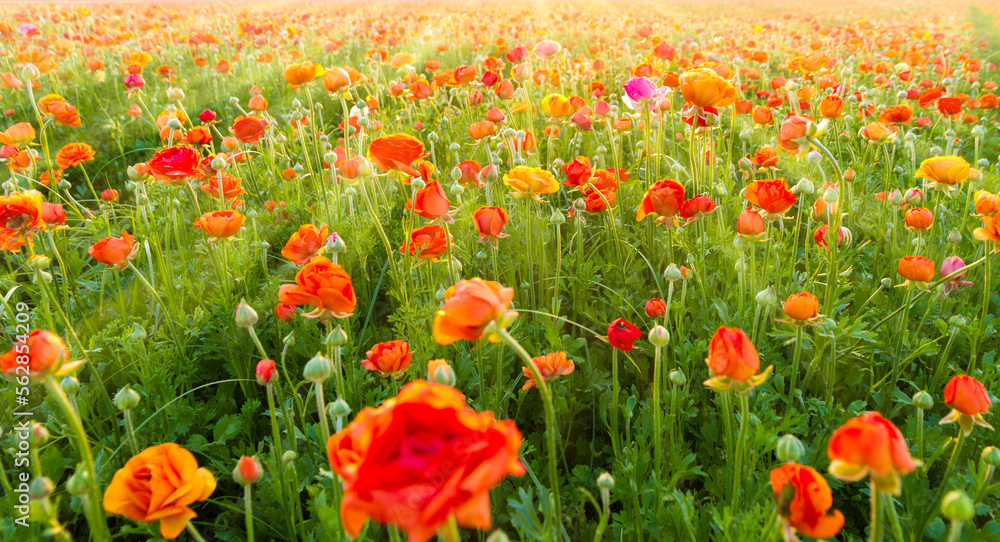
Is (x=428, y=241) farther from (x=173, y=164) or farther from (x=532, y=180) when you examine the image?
(x=173, y=164)

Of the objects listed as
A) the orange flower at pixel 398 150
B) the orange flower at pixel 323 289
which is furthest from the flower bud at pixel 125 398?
the orange flower at pixel 398 150

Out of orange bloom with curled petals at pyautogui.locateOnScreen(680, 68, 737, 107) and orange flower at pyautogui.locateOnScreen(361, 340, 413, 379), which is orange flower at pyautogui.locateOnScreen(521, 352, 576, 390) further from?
orange bloom with curled petals at pyautogui.locateOnScreen(680, 68, 737, 107)

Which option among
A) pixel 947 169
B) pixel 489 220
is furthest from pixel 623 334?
pixel 947 169

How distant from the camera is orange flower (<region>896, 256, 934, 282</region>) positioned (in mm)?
1464

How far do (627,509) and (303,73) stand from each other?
2059mm

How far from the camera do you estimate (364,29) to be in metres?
7.61

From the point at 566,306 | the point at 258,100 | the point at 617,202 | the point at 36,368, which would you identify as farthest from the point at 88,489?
the point at 258,100

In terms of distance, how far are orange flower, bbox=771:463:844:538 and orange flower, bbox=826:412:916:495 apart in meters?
0.05

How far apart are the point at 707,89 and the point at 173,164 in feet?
5.82

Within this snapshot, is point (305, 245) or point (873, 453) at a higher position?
point (873, 453)

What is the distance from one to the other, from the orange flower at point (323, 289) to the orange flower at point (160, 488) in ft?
1.14

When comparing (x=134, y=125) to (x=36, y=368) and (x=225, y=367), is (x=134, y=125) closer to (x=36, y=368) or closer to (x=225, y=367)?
(x=225, y=367)

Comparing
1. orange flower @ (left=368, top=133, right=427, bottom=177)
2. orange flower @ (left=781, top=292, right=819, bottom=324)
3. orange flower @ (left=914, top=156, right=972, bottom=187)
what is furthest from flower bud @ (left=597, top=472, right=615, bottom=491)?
orange flower @ (left=914, top=156, right=972, bottom=187)

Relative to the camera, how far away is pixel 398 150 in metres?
1.70
